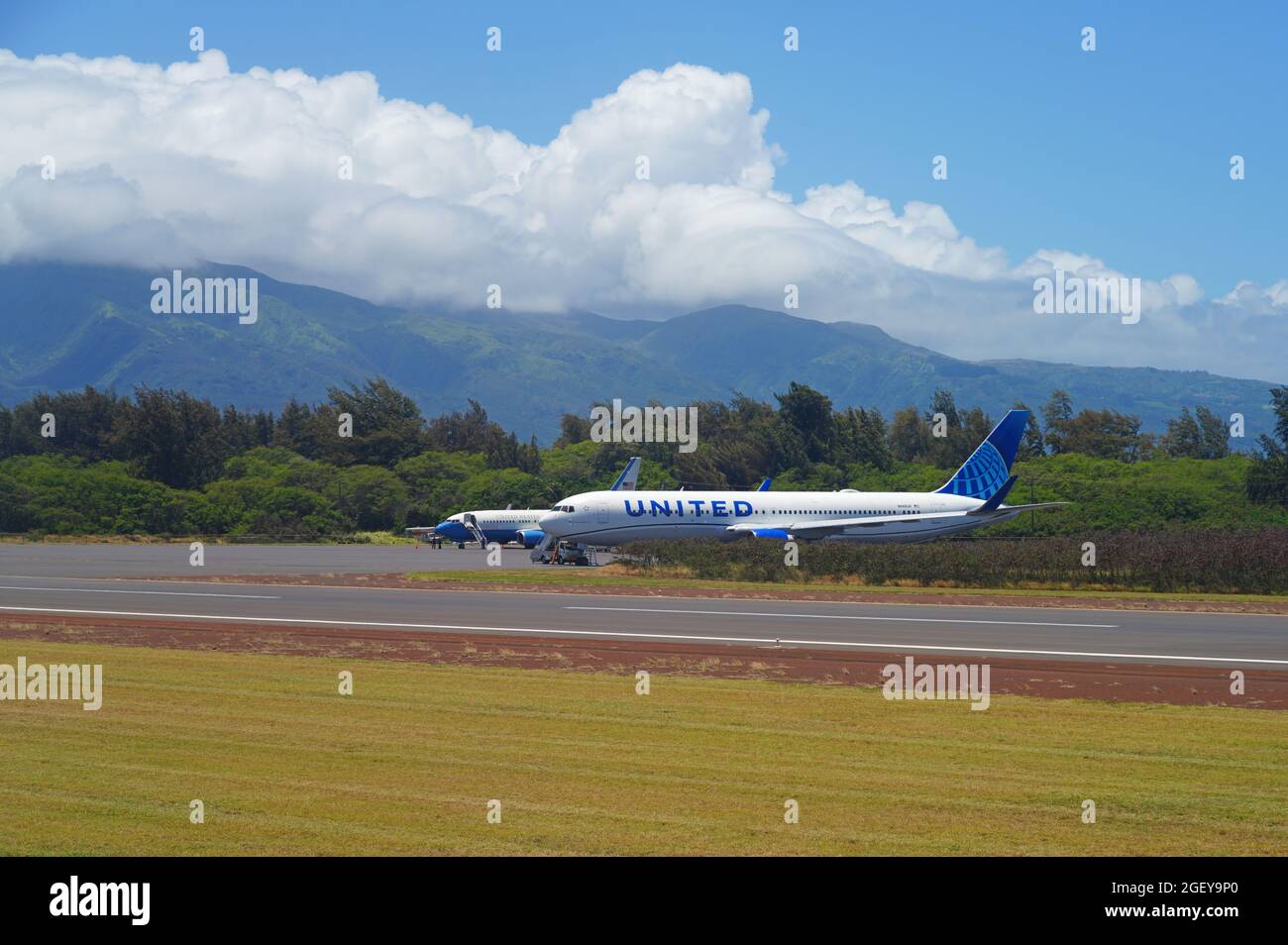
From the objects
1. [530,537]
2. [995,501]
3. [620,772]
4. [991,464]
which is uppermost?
[991,464]

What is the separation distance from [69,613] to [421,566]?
97.5 feet

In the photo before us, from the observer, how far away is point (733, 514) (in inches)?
2741

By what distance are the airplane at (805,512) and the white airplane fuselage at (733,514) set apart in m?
0.05

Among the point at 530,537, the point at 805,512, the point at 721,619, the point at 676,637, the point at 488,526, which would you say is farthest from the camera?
the point at 488,526

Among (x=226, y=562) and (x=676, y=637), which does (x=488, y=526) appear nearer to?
(x=226, y=562)

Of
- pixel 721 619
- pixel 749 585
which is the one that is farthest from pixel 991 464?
pixel 721 619

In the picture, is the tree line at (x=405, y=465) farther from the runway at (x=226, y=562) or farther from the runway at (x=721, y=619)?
the runway at (x=721, y=619)

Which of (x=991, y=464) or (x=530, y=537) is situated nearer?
(x=991, y=464)

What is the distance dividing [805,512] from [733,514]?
4805mm

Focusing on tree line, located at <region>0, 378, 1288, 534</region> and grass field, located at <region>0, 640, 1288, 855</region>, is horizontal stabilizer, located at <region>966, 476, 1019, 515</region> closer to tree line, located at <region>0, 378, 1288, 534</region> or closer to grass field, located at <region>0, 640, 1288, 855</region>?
tree line, located at <region>0, 378, 1288, 534</region>

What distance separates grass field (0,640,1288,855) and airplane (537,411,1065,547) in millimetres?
44442

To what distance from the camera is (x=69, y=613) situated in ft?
112

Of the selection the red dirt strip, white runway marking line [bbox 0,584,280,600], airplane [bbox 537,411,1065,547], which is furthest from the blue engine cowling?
the red dirt strip

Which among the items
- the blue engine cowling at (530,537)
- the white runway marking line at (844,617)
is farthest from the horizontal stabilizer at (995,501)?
the white runway marking line at (844,617)
